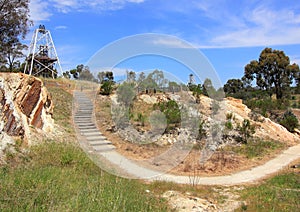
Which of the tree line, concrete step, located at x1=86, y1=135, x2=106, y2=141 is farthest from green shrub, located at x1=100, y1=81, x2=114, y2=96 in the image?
the tree line

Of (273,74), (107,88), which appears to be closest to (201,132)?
(107,88)

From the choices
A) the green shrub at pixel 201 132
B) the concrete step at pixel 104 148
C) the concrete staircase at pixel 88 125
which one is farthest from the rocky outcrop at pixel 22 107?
the green shrub at pixel 201 132

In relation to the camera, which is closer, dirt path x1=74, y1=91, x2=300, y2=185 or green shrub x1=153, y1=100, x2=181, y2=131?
dirt path x1=74, y1=91, x2=300, y2=185

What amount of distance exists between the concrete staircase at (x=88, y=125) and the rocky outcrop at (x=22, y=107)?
43.4 inches

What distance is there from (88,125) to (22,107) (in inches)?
105

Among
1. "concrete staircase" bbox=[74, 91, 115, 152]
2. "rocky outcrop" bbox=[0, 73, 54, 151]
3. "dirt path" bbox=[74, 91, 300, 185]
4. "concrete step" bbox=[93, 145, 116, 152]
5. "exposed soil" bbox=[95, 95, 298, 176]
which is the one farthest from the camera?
"concrete staircase" bbox=[74, 91, 115, 152]

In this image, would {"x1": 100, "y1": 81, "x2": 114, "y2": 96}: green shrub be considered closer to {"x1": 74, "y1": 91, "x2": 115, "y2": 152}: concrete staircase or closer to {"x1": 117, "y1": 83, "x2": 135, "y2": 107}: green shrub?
{"x1": 74, "y1": 91, "x2": 115, "y2": 152}: concrete staircase

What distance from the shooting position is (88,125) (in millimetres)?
10367

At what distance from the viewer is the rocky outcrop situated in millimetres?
6991

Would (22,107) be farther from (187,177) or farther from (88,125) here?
(187,177)

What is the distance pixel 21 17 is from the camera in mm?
14492

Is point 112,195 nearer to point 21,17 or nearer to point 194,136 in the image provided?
point 194,136

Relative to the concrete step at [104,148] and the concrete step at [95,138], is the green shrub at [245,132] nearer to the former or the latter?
the concrete step at [104,148]

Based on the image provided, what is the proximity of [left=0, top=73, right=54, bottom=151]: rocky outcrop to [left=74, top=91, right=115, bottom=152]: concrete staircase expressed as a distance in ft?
3.61
